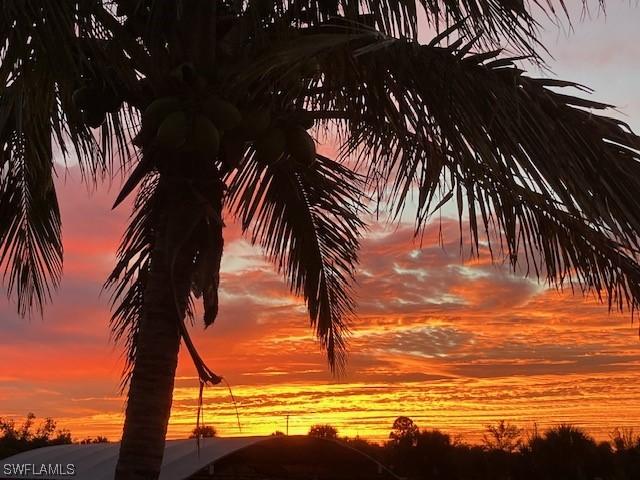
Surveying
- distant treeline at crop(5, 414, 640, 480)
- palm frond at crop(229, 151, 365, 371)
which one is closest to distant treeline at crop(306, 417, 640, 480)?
distant treeline at crop(5, 414, 640, 480)

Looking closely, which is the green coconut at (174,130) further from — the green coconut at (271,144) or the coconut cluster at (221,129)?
the green coconut at (271,144)

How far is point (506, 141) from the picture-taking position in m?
4.38

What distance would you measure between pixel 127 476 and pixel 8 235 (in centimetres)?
405

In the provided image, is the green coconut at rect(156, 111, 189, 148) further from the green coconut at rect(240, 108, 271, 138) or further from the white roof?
Result: the white roof

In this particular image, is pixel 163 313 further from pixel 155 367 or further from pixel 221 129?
pixel 221 129

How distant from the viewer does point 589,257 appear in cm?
567

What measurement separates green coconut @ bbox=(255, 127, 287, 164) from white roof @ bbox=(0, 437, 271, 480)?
7.52 meters

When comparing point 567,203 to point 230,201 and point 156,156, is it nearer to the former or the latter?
point 156,156

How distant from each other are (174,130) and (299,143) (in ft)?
3.18

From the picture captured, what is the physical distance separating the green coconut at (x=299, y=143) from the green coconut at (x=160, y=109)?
0.85m

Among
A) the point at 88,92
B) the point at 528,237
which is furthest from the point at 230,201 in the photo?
the point at 528,237

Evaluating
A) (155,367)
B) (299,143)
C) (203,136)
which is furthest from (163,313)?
(299,143)

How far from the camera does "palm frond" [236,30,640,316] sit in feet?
14.1

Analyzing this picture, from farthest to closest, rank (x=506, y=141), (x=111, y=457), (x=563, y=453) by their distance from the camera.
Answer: (x=563, y=453), (x=111, y=457), (x=506, y=141)
